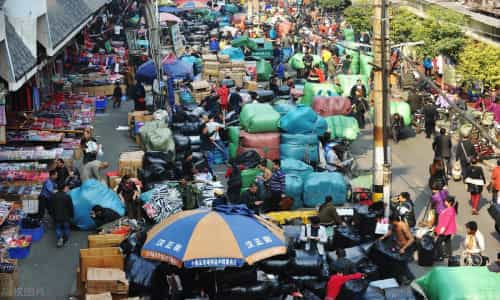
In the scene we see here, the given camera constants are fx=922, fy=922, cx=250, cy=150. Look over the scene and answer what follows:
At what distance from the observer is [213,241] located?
1230cm

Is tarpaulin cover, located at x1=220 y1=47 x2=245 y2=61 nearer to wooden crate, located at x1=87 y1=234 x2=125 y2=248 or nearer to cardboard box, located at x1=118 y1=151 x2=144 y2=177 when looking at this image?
cardboard box, located at x1=118 y1=151 x2=144 y2=177

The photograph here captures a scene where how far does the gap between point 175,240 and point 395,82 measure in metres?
22.4

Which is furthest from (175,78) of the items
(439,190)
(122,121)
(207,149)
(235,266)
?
(235,266)

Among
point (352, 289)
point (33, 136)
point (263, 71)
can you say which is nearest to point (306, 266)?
point (352, 289)

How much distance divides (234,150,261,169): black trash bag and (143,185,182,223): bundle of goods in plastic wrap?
2.78m

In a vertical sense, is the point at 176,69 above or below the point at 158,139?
above

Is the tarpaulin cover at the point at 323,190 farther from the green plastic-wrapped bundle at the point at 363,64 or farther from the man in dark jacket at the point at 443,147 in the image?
the green plastic-wrapped bundle at the point at 363,64

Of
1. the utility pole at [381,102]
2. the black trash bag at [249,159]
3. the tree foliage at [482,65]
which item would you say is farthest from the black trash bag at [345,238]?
the tree foliage at [482,65]

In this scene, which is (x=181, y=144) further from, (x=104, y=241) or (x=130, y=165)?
(x=104, y=241)

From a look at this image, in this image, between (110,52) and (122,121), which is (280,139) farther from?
(110,52)

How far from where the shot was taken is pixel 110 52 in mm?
38594

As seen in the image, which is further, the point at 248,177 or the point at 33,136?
the point at 33,136

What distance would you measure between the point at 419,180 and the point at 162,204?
7.05 metres

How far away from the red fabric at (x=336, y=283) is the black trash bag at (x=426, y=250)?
285 centimetres
